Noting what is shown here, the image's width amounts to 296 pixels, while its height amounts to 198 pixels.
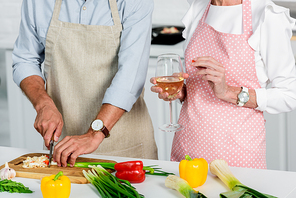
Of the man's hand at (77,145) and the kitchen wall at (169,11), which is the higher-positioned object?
the kitchen wall at (169,11)

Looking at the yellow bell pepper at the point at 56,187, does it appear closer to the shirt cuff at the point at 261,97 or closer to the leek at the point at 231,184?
the leek at the point at 231,184

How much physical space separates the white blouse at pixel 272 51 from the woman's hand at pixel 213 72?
15cm

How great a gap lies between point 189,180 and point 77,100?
79 centimetres

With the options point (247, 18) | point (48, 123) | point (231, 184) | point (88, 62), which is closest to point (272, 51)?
point (247, 18)

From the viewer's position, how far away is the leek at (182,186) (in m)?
1.13

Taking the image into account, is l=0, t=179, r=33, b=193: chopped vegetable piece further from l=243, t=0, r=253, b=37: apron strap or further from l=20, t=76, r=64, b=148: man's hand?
l=243, t=0, r=253, b=37: apron strap

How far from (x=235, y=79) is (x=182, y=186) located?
1.92 feet

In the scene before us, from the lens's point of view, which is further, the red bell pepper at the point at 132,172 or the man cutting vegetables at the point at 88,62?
the man cutting vegetables at the point at 88,62

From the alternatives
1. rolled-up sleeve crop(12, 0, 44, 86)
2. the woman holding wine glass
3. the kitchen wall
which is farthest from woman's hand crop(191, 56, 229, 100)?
the kitchen wall

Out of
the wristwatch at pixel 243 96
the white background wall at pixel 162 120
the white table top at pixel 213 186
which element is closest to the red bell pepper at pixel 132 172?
the white table top at pixel 213 186

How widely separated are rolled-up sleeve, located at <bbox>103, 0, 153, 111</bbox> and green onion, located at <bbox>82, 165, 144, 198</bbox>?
38 centimetres

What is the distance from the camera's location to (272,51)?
146 cm

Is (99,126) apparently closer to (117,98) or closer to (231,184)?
(117,98)

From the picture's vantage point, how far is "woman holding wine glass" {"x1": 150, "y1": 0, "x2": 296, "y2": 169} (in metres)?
1.46
